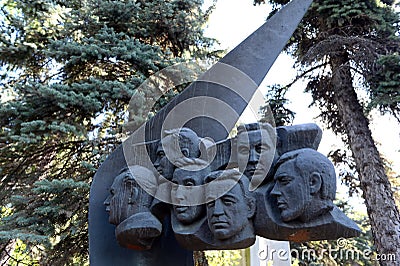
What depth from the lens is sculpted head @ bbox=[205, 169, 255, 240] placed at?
1477 mm

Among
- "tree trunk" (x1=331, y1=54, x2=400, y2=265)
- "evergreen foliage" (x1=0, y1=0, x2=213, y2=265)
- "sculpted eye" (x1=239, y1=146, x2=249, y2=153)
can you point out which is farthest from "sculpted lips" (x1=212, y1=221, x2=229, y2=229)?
"tree trunk" (x1=331, y1=54, x2=400, y2=265)

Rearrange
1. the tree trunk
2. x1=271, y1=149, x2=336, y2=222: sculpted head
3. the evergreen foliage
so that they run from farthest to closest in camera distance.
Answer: the tree trunk → the evergreen foliage → x1=271, y1=149, x2=336, y2=222: sculpted head

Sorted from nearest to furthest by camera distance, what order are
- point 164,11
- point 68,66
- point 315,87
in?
point 68,66 < point 164,11 < point 315,87

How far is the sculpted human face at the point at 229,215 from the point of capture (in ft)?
4.83

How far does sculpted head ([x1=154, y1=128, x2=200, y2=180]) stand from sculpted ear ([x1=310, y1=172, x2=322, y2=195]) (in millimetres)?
578

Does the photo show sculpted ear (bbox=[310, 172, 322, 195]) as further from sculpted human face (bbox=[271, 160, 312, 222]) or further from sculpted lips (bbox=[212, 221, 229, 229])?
sculpted lips (bbox=[212, 221, 229, 229])

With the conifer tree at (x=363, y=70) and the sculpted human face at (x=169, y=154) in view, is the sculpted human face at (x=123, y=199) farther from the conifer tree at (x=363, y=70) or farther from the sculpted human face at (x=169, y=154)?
the conifer tree at (x=363, y=70)

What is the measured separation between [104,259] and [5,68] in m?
4.13

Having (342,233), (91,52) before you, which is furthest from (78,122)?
(342,233)

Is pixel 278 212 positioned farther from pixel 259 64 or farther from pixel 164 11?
pixel 164 11

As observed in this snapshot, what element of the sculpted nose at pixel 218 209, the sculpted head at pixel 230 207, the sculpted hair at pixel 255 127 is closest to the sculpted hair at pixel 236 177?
the sculpted head at pixel 230 207

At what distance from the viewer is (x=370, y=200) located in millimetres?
5160

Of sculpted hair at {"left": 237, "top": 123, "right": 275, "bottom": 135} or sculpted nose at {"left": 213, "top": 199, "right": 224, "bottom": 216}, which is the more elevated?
sculpted hair at {"left": 237, "top": 123, "right": 275, "bottom": 135}

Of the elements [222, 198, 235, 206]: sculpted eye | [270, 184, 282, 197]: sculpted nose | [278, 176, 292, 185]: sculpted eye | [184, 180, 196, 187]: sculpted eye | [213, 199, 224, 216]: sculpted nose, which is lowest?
[213, 199, 224, 216]: sculpted nose
